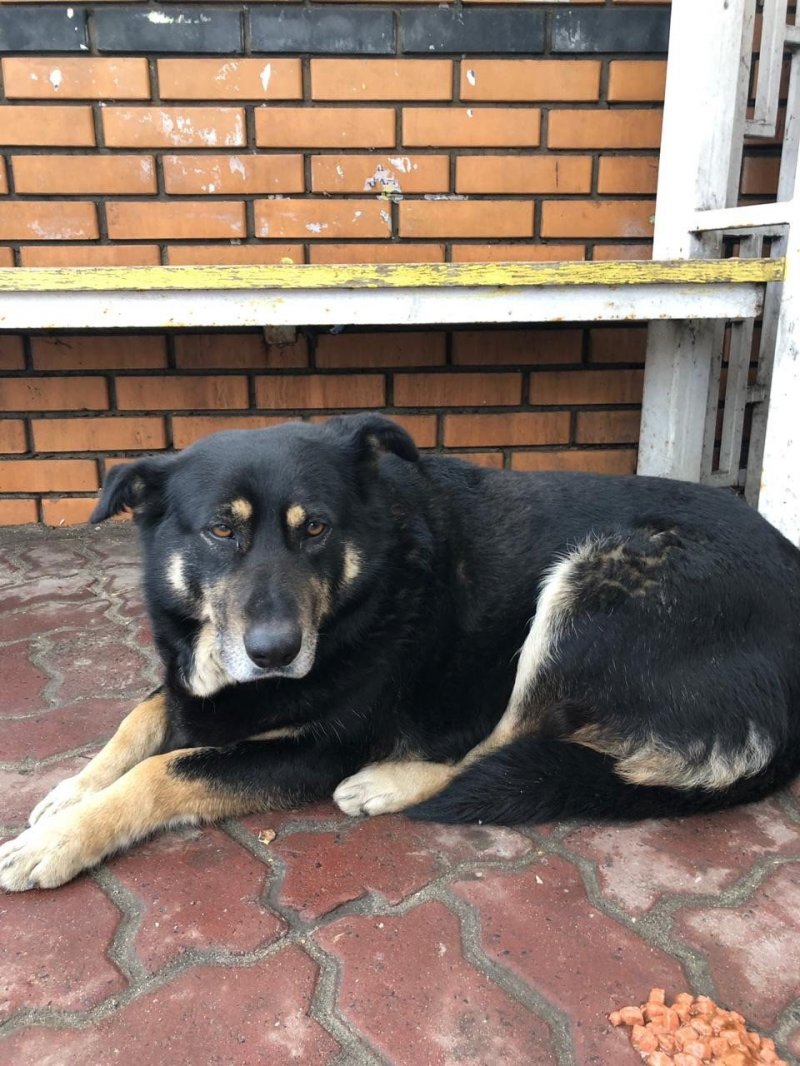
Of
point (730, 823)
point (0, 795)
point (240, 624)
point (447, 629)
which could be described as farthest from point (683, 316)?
point (0, 795)

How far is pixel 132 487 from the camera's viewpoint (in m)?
2.18

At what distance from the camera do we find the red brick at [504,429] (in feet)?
13.8

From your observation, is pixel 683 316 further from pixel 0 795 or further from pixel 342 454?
pixel 0 795

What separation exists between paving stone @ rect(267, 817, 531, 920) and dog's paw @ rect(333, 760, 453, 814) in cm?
4

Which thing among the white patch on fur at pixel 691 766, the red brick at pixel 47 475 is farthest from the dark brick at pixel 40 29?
the white patch on fur at pixel 691 766

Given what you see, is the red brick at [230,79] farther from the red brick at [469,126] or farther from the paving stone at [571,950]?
the paving stone at [571,950]

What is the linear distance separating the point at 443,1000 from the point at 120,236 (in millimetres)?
3625

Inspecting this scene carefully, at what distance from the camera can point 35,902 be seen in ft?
5.87

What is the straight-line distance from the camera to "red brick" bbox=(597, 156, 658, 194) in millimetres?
3904

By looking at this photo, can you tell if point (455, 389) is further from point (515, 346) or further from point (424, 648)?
point (424, 648)

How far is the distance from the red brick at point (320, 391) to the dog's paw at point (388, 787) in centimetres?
233

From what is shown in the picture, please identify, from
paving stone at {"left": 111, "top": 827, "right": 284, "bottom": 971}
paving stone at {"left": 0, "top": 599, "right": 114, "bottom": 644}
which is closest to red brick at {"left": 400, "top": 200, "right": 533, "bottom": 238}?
paving stone at {"left": 0, "top": 599, "right": 114, "bottom": 644}

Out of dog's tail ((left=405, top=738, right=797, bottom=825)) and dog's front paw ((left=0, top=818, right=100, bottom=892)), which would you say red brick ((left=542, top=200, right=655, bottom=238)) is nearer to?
dog's tail ((left=405, top=738, right=797, bottom=825))

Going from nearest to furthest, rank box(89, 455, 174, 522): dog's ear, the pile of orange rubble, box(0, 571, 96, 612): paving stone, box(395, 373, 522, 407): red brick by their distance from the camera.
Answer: the pile of orange rubble < box(89, 455, 174, 522): dog's ear < box(0, 571, 96, 612): paving stone < box(395, 373, 522, 407): red brick
